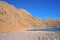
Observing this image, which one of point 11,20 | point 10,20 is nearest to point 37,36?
point 10,20

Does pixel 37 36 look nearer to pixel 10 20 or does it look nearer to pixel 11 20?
pixel 10 20

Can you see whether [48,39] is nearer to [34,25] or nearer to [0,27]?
[0,27]

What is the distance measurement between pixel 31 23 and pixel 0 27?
3299 centimetres

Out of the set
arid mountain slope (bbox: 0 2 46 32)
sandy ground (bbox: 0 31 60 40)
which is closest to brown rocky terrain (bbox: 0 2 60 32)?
arid mountain slope (bbox: 0 2 46 32)

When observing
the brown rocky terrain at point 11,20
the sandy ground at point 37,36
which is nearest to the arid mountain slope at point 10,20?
the brown rocky terrain at point 11,20

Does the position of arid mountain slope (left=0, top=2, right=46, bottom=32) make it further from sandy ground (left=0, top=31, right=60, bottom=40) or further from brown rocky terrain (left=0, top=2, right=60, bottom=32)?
sandy ground (left=0, top=31, right=60, bottom=40)

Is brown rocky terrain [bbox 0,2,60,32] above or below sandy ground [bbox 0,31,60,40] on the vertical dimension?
above

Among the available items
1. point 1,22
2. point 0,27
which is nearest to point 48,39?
point 0,27

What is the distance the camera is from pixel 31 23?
221ft

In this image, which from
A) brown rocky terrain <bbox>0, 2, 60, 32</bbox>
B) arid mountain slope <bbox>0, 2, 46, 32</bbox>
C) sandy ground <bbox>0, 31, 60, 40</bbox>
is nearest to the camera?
sandy ground <bbox>0, 31, 60, 40</bbox>

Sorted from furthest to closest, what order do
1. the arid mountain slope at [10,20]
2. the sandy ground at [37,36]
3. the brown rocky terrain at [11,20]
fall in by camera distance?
the brown rocky terrain at [11,20], the arid mountain slope at [10,20], the sandy ground at [37,36]

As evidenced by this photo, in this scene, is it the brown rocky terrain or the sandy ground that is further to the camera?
the brown rocky terrain

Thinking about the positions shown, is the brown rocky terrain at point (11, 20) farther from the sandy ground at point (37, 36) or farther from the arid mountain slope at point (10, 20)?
the sandy ground at point (37, 36)

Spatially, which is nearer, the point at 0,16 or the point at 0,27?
the point at 0,27
